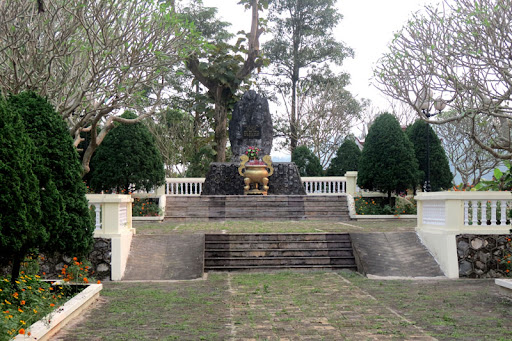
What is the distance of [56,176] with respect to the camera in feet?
23.8

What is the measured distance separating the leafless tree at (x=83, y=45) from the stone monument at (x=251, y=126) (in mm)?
11961

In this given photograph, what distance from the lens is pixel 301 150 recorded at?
28.8 metres

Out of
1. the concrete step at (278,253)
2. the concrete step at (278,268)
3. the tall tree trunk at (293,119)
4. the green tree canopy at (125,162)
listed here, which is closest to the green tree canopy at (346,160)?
the tall tree trunk at (293,119)

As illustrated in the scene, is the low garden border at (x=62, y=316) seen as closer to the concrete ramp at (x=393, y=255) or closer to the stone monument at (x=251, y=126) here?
the concrete ramp at (x=393, y=255)

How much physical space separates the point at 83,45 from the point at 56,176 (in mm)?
5634

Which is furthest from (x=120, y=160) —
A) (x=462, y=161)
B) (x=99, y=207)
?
(x=462, y=161)

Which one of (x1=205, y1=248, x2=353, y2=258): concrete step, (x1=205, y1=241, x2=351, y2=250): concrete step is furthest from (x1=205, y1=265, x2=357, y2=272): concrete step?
(x1=205, y1=241, x2=351, y2=250): concrete step

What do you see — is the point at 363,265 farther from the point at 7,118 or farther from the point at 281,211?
Answer: the point at 281,211

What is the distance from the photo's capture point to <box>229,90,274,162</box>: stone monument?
25.0m

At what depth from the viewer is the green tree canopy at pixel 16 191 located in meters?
5.71

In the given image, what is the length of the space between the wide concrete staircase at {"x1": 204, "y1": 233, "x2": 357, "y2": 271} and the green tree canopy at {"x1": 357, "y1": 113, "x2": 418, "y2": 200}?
7.77 m

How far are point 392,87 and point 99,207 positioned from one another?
883cm

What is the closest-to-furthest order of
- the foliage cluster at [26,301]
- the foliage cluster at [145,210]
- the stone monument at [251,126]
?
1. the foliage cluster at [26,301]
2. the foliage cluster at [145,210]
3. the stone monument at [251,126]

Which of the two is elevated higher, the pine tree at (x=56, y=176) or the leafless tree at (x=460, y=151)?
the leafless tree at (x=460, y=151)
